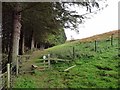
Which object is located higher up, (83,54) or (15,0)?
(15,0)

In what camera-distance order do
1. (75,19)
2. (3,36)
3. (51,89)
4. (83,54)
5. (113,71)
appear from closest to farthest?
(51,89)
(113,71)
(75,19)
(83,54)
(3,36)

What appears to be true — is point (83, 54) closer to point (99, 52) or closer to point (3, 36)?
point (99, 52)

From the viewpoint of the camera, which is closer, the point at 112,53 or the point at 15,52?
the point at 15,52

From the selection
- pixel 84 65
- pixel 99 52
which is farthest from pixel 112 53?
pixel 84 65

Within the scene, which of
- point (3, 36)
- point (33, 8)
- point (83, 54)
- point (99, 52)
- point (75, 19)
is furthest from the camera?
point (3, 36)

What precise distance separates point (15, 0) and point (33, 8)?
2350 mm

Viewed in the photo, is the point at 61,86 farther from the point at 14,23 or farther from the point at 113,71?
the point at 14,23

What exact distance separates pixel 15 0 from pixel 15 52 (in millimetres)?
3744

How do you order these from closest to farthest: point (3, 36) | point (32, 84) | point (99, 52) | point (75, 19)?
1. point (32, 84)
2. point (75, 19)
3. point (99, 52)
4. point (3, 36)

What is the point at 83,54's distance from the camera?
17.7 metres

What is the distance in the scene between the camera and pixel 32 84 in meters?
11.7

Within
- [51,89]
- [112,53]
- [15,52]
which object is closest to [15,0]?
[15,52]

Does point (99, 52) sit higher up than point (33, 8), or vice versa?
point (33, 8)

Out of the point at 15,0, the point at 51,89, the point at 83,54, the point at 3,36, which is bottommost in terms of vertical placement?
the point at 51,89
